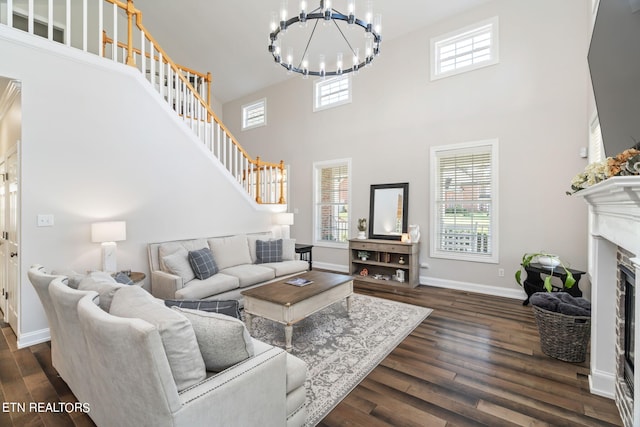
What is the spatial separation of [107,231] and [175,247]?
0.85 meters

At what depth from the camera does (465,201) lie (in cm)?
504

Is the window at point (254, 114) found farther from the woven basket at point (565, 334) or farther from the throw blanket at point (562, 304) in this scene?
the woven basket at point (565, 334)

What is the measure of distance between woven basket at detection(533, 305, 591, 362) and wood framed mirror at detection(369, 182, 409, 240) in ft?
9.54

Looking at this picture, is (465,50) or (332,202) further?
(332,202)

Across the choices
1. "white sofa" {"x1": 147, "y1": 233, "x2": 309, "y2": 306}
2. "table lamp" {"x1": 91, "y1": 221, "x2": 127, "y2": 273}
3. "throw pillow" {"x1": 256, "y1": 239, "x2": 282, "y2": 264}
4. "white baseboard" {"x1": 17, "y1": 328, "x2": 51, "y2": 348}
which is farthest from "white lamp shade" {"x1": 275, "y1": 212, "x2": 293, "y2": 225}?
"white baseboard" {"x1": 17, "y1": 328, "x2": 51, "y2": 348}

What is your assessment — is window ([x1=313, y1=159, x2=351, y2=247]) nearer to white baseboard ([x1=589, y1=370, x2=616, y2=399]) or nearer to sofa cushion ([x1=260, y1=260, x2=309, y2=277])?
sofa cushion ([x1=260, y1=260, x2=309, y2=277])

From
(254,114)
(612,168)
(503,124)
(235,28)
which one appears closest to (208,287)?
(612,168)

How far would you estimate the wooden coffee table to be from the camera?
9.42 feet

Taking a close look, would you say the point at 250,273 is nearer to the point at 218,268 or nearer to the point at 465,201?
the point at 218,268

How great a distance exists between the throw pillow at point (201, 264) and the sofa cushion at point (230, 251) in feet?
1.13

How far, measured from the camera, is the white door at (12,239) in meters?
3.18

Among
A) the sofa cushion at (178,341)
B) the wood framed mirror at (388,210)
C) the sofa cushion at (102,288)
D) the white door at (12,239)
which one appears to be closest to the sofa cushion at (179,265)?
the white door at (12,239)

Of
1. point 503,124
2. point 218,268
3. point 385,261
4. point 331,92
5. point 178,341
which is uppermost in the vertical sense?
point 331,92

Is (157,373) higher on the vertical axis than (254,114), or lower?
lower
